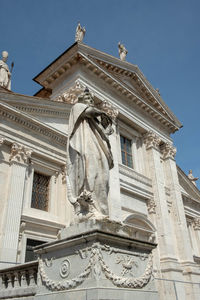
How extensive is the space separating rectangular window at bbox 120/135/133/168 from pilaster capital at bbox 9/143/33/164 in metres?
7.24

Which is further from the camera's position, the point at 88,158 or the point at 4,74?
the point at 4,74

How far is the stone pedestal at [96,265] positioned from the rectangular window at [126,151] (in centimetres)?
1322

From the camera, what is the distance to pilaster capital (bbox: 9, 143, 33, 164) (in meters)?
10.8

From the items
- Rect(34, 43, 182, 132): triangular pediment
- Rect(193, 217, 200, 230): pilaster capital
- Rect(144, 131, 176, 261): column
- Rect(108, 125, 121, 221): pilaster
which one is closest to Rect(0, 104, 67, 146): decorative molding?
Rect(108, 125, 121, 221): pilaster

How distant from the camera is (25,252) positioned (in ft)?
32.9

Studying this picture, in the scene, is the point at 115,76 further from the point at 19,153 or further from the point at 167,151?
the point at 19,153

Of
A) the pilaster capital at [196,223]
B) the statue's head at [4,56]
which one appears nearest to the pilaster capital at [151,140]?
the pilaster capital at [196,223]

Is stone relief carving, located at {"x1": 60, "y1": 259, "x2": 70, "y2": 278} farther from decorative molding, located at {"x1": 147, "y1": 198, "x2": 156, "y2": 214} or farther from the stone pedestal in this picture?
decorative molding, located at {"x1": 147, "y1": 198, "x2": 156, "y2": 214}

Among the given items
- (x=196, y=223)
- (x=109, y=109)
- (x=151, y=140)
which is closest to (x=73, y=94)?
(x=109, y=109)

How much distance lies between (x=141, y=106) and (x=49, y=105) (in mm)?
8122

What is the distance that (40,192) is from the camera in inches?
465

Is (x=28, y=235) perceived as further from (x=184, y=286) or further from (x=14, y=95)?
(x=184, y=286)

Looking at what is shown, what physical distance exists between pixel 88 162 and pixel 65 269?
5.11 ft

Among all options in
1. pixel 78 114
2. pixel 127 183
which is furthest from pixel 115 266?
pixel 127 183
